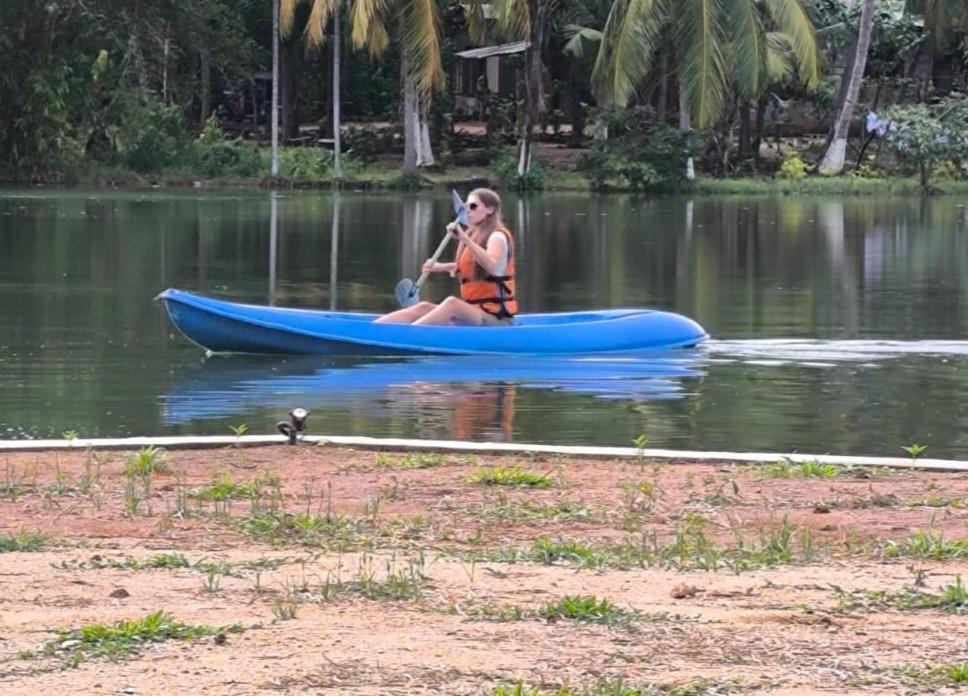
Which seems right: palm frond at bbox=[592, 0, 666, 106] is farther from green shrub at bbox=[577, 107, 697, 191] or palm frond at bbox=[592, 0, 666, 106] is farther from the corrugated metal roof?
the corrugated metal roof

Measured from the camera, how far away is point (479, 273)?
13586mm

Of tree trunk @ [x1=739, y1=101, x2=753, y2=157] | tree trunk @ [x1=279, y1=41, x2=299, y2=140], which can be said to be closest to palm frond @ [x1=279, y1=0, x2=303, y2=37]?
tree trunk @ [x1=279, y1=41, x2=299, y2=140]

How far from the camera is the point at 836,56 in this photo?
44531 mm

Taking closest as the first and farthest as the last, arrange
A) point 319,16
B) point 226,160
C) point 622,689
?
point 622,689, point 319,16, point 226,160

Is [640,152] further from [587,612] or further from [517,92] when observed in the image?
[587,612]

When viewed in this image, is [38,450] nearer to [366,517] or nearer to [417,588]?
[366,517]

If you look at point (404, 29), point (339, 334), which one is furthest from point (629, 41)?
point (339, 334)

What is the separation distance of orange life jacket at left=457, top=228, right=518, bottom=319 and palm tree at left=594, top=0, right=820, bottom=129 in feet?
70.9

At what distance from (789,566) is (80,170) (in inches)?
1440

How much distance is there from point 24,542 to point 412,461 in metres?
2.32

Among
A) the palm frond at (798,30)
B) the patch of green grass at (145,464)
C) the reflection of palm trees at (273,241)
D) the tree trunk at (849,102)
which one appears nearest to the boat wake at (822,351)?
the reflection of palm trees at (273,241)

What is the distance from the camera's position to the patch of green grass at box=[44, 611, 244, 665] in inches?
183

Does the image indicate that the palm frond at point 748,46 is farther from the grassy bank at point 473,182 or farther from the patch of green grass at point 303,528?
the patch of green grass at point 303,528

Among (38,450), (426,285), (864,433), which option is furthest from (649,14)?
(38,450)
